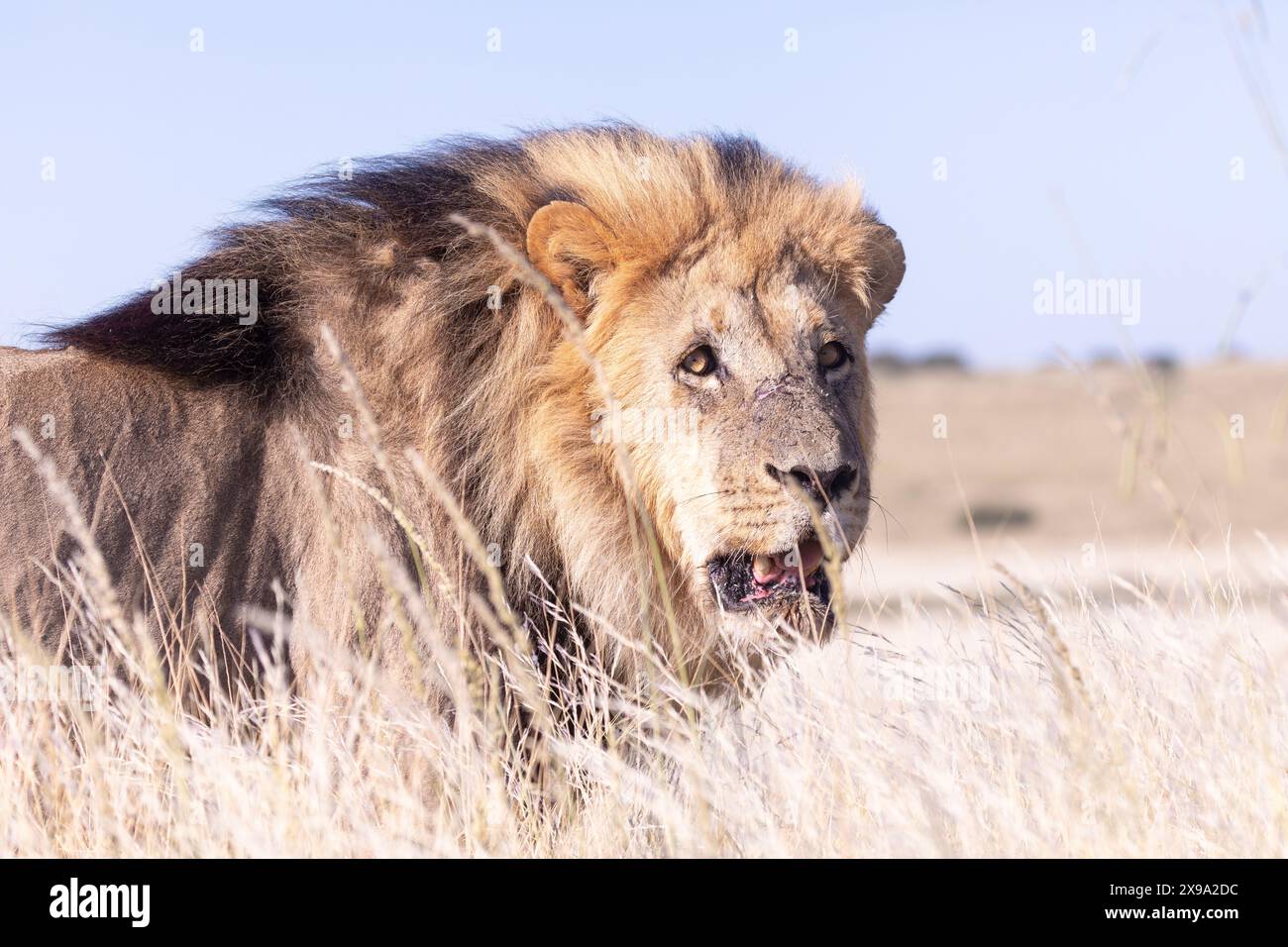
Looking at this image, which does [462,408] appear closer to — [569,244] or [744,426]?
[569,244]

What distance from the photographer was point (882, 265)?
570cm

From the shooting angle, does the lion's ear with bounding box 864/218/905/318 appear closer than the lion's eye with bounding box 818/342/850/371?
No

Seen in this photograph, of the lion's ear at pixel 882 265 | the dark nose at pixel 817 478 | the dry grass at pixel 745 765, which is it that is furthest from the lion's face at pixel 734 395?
the dry grass at pixel 745 765

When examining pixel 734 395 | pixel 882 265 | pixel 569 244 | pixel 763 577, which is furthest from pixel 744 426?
pixel 882 265

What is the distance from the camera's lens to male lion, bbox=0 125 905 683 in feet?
16.0

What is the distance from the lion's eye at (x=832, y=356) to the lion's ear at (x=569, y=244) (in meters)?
0.83

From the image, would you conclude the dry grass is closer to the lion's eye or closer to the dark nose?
the dark nose

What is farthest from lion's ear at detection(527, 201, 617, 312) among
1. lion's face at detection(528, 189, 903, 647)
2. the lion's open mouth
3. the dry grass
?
the dry grass

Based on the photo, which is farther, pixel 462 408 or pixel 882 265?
pixel 882 265

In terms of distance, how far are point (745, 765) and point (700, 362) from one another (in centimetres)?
140

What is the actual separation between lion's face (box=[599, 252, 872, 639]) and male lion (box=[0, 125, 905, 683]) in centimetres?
1

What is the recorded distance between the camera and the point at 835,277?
17.5 feet

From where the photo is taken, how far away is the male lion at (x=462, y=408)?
4879 millimetres
